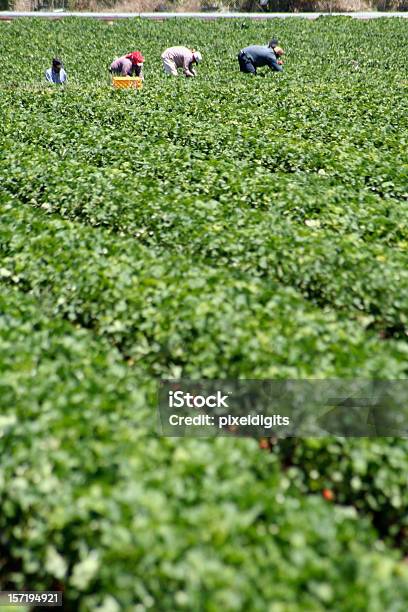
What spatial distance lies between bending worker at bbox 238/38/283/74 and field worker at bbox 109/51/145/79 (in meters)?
3.44

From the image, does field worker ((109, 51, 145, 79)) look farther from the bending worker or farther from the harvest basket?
the bending worker

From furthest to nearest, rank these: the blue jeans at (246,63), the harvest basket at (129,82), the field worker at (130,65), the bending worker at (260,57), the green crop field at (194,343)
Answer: the blue jeans at (246,63) → the bending worker at (260,57) → the field worker at (130,65) → the harvest basket at (129,82) → the green crop field at (194,343)

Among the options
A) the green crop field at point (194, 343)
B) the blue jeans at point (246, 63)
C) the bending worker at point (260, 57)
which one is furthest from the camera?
the blue jeans at point (246, 63)

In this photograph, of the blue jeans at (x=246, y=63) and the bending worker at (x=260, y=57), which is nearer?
the bending worker at (x=260, y=57)

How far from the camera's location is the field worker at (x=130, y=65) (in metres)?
17.7

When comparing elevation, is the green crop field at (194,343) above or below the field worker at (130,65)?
below

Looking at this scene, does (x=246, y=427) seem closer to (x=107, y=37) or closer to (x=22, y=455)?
(x=22, y=455)

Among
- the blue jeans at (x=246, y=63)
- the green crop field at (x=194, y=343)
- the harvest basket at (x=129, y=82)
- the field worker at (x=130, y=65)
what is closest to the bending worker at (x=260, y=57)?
the blue jeans at (x=246, y=63)

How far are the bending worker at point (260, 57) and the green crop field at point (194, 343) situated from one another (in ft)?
23.2

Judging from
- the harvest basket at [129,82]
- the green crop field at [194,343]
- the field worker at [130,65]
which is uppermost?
the field worker at [130,65]

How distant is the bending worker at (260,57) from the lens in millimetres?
17969

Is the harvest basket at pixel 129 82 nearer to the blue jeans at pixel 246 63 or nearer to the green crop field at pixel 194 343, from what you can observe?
the blue jeans at pixel 246 63

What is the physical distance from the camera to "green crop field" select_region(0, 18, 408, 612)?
3.07m

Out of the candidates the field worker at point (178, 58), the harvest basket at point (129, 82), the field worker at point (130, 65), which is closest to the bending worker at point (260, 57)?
the field worker at point (178, 58)
